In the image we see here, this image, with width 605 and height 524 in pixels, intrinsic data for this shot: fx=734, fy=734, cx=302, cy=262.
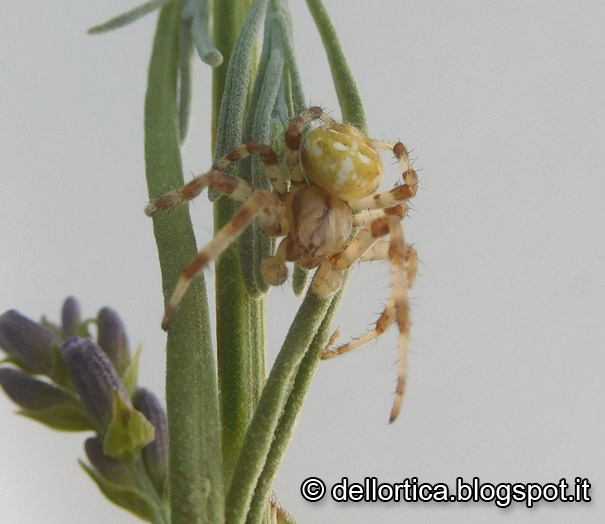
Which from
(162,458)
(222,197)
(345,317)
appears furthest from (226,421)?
(345,317)

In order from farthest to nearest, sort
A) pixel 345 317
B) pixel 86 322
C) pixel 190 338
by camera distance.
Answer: pixel 345 317 → pixel 86 322 → pixel 190 338

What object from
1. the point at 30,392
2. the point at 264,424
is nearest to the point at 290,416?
the point at 264,424

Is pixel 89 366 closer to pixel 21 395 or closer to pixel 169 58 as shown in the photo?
pixel 21 395

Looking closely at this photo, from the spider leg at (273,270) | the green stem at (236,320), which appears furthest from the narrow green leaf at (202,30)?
the spider leg at (273,270)

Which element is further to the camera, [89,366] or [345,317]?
[345,317]

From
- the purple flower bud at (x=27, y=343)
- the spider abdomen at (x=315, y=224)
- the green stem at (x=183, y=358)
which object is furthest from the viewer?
the spider abdomen at (x=315, y=224)

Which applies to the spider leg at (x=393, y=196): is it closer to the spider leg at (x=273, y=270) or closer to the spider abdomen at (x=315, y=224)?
the spider abdomen at (x=315, y=224)
